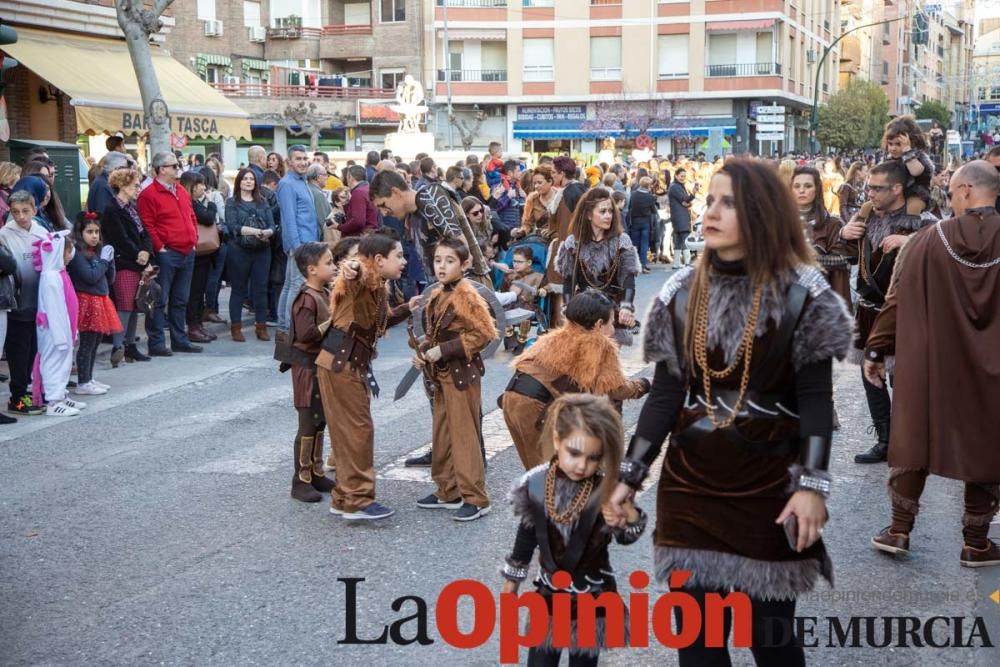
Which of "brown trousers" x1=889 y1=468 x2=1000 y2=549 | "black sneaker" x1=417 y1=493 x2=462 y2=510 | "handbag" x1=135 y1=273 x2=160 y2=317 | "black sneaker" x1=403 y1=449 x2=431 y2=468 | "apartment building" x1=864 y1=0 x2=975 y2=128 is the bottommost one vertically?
"black sneaker" x1=417 y1=493 x2=462 y2=510

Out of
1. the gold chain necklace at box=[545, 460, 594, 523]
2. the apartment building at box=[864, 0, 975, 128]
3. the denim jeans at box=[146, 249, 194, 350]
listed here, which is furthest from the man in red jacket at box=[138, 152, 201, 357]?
the apartment building at box=[864, 0, 975, 128]

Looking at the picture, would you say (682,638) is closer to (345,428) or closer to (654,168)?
(345,428)

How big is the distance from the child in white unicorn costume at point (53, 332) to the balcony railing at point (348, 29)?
5067 cm

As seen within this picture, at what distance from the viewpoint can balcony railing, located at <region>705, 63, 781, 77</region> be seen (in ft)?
187

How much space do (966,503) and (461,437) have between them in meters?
2.65

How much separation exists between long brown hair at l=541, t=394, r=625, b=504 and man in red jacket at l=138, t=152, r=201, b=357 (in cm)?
920

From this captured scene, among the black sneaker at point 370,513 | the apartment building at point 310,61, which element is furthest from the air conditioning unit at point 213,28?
the black sneaker at point 370,513

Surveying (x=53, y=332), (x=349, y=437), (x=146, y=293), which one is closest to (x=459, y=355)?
(x=349, y=437)

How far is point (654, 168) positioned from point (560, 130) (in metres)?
33.1

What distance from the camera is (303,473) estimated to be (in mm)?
7238

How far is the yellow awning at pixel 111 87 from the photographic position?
1838cm

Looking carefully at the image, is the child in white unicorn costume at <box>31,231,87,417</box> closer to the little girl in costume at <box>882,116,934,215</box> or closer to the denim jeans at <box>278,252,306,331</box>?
the denim jeans at <box>278,252,306,331</box>

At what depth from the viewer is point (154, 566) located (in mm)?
6047

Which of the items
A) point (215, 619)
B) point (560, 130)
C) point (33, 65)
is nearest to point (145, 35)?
point (33, 65)
